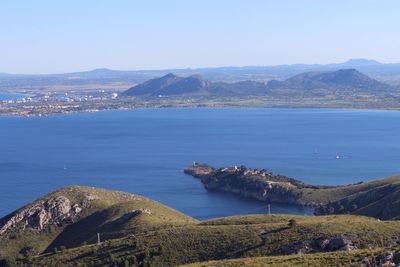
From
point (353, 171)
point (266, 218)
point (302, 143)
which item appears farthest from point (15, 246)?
point (302, 143)

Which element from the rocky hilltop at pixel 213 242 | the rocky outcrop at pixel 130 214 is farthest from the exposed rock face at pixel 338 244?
the rocky outcrop at pixel 130 214

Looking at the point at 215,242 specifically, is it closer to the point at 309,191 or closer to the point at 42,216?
the point at 42,216

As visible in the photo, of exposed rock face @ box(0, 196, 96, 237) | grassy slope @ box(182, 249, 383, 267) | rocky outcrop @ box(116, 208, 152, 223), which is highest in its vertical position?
grassy slope @ box(182, 249, 383, 267)

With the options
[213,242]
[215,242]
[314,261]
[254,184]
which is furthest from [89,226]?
[254,184]

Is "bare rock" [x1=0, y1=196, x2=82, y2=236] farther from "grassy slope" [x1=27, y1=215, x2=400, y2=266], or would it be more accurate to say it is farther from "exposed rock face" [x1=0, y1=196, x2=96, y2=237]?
"grassy slope" [x1=27, y1=215, x2=400, y2=266]

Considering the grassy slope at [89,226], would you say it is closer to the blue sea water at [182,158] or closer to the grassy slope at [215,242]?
the grassy slope at [215,242]

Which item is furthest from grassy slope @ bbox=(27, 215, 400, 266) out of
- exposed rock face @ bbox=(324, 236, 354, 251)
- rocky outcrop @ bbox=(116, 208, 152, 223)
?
rocky outcrop @ bbox=(116, 208, 152, 223)

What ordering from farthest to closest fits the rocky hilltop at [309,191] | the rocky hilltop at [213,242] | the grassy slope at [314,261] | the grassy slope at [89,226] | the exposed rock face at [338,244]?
the rocky hilltop at [309,191]
the grassy slope at [89,226]
the exposed rock face at [338,244]
the rocky hilltop at [213,242]
the grassy slope at [314,261]
